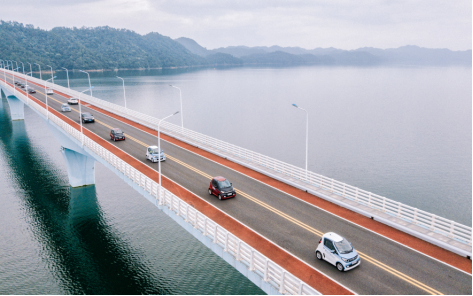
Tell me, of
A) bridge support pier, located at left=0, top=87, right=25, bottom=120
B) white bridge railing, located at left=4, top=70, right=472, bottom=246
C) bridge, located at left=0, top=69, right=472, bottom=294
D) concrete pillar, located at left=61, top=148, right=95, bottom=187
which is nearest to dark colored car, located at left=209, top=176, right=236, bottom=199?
bridge, located at left=0, top=69, right=472, bottom=294

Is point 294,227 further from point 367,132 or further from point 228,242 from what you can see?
point 367,132

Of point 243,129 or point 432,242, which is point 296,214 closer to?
point 432,242

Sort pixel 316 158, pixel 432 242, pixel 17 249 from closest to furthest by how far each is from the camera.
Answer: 1. pixel 432 242
2. pixel 17 249
3. pixel 316 158

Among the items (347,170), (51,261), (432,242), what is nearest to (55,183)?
(51,261)

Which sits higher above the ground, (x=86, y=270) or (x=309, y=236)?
(x=309, y=236)

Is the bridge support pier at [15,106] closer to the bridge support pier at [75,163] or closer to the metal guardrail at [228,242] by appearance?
the bridge support pier at [75,163]

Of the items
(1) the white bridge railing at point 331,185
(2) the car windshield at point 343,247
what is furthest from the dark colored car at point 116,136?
(2) the car windshield at point 343,247
